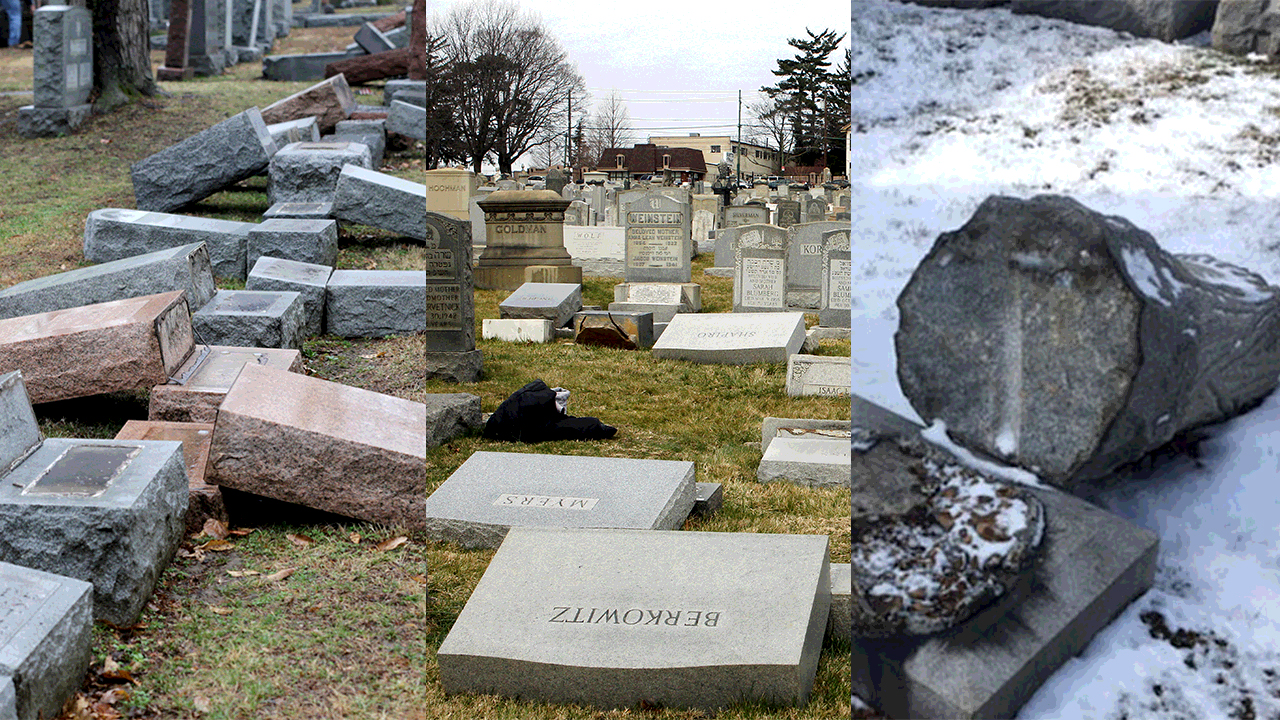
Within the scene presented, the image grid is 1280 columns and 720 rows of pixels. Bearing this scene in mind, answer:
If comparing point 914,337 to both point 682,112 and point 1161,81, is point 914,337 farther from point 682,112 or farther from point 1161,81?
point 682,112

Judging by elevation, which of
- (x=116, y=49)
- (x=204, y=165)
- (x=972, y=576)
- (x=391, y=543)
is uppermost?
(x=116, y=49)

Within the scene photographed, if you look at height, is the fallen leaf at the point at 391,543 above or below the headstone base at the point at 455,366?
below

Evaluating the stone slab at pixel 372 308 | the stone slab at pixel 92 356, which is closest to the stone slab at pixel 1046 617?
the stone slab at pixel 92 356

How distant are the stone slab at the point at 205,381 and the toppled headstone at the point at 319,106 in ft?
25.4

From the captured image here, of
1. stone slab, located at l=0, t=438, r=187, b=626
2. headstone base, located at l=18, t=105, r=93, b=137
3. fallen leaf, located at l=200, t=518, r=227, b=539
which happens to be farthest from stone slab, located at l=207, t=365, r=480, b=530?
headstone base, located at l=18, t=105, r=93, b=137

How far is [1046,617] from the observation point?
1678mm

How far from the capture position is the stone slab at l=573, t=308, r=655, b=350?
9.23 metres

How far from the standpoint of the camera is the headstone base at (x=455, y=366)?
678cm

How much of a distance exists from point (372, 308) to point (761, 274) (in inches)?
199

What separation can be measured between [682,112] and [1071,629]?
466 cm

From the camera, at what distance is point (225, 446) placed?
13.0ft

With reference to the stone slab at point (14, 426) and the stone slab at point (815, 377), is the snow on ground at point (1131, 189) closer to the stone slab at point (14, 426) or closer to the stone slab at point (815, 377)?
the stone slab at point (14, 426)

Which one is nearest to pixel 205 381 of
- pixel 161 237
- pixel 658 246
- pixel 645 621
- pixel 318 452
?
pixel 318 452

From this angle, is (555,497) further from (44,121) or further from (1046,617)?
(44,121)
